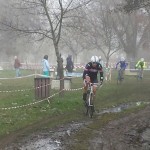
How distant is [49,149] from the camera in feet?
27.6

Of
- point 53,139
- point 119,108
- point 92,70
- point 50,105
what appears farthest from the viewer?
point 119,108

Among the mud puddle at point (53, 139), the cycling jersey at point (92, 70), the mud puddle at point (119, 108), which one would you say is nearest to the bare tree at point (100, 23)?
the mud puddle at point (119, 108)

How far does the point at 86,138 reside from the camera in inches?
369

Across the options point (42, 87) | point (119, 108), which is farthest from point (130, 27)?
point (42, 87)

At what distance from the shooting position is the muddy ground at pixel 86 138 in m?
8.56

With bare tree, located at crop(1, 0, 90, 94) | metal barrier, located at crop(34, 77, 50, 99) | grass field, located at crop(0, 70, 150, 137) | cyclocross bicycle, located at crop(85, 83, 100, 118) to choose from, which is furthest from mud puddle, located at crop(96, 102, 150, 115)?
bare tree, located at crop(1, 0, 90, 94)

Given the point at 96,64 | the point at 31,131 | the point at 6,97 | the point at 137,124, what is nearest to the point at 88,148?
the point at 31,131

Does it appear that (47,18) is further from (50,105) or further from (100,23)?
(100,23)

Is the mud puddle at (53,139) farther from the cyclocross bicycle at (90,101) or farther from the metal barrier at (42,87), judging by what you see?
the metal barrier at (42,87)

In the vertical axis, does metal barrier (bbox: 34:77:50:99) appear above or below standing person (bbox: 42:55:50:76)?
below

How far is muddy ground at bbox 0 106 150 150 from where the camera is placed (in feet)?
28.1

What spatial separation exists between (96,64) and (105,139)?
4199 mm

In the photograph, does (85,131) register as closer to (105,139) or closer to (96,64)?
(105,139)

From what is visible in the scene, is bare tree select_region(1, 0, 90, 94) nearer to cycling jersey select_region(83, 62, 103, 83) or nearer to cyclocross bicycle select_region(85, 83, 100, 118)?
cycling jersey select_region(83, 62, 103, 83)
